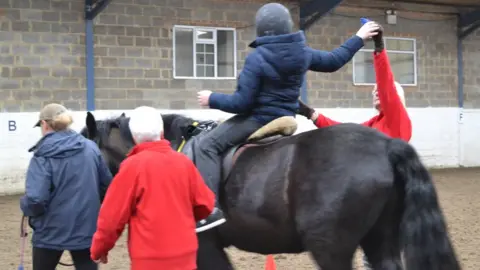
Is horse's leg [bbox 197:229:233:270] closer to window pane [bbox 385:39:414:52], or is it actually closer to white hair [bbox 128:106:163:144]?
white hair [bbox 128:106:163:144]

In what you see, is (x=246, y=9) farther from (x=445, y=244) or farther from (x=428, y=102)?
(x=445, y=244)

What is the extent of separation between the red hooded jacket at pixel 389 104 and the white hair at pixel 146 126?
161 cm

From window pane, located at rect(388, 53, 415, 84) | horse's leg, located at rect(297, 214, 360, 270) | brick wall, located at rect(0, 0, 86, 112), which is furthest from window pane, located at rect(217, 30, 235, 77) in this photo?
horse's leg, located at rect(297, 214, 360, 270)

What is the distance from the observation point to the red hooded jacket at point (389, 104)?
3.84m

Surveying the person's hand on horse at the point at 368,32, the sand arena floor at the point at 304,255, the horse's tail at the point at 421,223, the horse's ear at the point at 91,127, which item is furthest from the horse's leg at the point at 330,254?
the sand arena floor at the point at 304,255

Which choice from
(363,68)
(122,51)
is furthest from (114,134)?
(363,68)

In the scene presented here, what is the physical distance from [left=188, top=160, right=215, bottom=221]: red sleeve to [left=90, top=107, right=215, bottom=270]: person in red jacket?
0.03 meters

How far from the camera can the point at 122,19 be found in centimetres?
1196

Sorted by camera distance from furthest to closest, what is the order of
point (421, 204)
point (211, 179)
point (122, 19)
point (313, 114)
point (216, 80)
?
1. point (216, 80)
2. point (122, 19)
3. point (313, 114)
4. point (211, 179)
5. point (421, 204)

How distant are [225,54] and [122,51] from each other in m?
2.41

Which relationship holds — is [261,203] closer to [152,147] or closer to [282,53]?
[152,147]

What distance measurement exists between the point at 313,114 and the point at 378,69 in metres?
0.63

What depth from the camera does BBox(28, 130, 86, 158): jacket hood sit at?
147 inches

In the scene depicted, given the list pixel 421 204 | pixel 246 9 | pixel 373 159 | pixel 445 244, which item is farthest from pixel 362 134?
pixel 246 9
